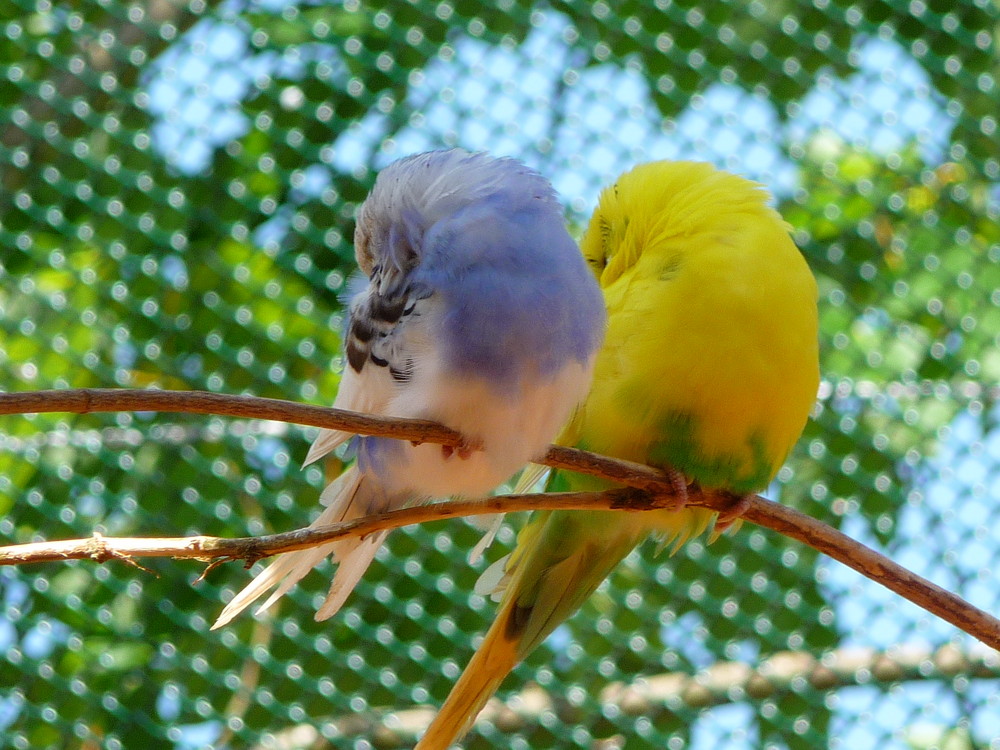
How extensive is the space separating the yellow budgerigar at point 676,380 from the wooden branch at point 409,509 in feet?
0.18

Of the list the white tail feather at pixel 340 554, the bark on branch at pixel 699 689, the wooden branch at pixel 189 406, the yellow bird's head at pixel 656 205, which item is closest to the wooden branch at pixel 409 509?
the wooden branch at pixel 189 406

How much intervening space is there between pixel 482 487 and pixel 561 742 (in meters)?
0.90

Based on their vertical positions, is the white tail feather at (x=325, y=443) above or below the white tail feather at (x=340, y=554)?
above

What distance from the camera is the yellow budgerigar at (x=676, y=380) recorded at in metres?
0.99

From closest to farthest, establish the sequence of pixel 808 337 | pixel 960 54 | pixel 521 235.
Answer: pixel 521 235 → pixel 808 337 → pixel 960 54

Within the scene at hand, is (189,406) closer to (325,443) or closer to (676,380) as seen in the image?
(325,443)

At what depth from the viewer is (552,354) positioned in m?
0.83

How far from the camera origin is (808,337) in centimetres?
101

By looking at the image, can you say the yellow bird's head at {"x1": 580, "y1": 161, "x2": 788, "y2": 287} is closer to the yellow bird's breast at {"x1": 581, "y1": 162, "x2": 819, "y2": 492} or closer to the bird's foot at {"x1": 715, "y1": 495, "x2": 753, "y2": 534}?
the yellow bird's breast at {"x1": 581, "y1": 162, "x2": 819, "y2": 492}

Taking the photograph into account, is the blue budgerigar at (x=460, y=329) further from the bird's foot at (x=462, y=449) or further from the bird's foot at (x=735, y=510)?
the bird's foot at (x=735, y=510)

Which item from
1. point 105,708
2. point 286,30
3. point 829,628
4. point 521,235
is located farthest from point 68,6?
point 829,628

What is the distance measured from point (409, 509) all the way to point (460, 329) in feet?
0.43

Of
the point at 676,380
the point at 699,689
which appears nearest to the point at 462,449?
the point at 676,380

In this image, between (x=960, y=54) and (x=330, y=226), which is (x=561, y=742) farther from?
(x=960, y=54)
